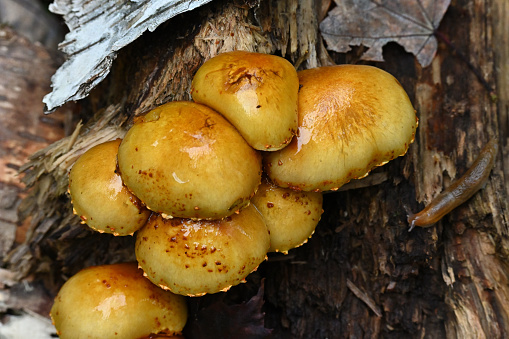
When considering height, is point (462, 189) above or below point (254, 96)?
below

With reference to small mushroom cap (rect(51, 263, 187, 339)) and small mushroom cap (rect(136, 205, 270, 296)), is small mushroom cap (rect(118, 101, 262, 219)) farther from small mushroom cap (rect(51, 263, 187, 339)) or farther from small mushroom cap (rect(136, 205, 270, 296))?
small mushroom cap (rect(51, 263, 187, 339))

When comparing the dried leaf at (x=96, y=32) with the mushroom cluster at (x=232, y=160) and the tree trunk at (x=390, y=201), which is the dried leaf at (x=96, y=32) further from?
the mushroom cluster at (x=232, y=160)

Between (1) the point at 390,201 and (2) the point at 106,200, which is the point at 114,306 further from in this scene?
(1) the point at 390,201

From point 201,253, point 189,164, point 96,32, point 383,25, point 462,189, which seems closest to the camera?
point 189,164

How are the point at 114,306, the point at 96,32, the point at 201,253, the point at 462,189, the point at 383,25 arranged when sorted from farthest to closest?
1. the point at 383,25
2. the point at 96,32
3. the point at 462,189
4. the point at 114,306
5. the point at 201,253

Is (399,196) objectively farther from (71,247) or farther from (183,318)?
(71,247)

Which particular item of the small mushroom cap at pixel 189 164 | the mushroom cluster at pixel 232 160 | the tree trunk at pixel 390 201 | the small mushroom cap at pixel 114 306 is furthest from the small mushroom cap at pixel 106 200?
the tree trunk at pixel 390 201

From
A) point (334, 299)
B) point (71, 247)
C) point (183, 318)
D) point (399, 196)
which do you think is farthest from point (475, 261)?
point (71, 247)

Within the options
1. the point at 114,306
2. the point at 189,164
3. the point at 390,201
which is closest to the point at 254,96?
the point at 189,164
